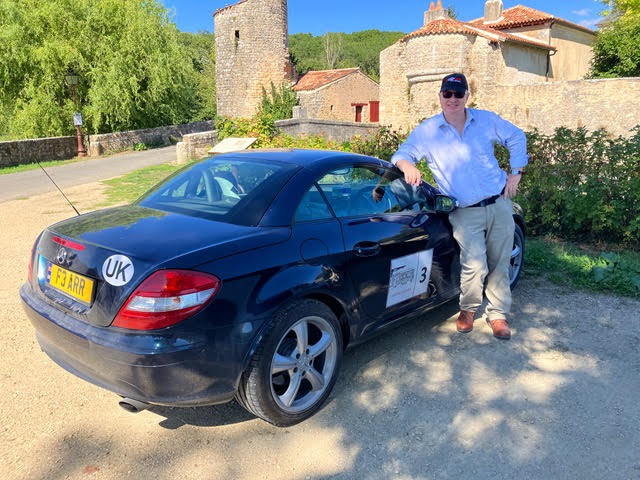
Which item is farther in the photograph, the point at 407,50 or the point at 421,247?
the point at 407,50

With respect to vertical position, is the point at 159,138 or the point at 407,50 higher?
the point at 407,50

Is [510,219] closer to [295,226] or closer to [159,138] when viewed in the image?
[295,226]

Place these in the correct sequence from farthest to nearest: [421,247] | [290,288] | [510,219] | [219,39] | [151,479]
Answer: [219,39], [510,219], [421,247], [290,288], [151,479]

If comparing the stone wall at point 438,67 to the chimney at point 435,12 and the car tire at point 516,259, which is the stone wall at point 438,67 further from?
the car tire at point 516,259

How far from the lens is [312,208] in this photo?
3.26 m

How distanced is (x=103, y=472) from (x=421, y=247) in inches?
96.3

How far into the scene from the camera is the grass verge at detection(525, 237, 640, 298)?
17.0ft

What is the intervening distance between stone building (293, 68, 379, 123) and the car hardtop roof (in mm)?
30596

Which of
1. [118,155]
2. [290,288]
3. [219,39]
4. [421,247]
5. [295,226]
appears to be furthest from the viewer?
[219,39]

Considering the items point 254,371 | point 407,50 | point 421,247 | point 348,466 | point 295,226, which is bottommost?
point 348,466

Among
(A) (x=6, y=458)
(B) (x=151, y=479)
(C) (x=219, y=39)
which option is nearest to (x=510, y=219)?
(B) (x=151, y=479)

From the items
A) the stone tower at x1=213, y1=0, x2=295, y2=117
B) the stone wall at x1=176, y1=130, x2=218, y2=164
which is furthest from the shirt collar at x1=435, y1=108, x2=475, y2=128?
the stone tower at x1=213, y1=0, x2=295, y2=117

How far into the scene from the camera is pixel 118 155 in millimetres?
23391

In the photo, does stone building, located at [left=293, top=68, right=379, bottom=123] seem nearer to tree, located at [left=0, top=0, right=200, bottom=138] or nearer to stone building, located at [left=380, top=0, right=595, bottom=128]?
stone building, located at [left=380, top=0, right=595, bottom=128]
